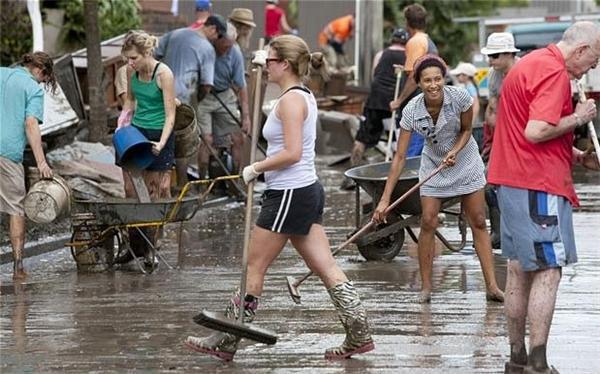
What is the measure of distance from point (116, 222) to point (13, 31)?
881 cm

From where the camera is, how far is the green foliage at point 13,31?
1959 centimetres

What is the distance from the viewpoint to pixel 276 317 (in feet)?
31.2

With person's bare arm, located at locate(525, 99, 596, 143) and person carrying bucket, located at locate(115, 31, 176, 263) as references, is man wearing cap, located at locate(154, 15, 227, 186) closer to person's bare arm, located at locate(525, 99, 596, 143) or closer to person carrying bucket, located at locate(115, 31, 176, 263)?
person carrying bucket, located at locate(115, 31, 176, 263)

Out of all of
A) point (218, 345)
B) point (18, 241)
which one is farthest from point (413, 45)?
point (218, 345)

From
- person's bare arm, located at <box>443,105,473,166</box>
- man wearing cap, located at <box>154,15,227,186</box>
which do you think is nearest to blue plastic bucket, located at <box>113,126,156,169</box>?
person's bare arm, located at <box>443,105,473,166</box>

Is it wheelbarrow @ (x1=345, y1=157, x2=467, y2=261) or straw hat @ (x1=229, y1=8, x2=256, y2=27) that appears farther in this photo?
straw hat @ (x1=229, y1=8, x2=256, y2=27)

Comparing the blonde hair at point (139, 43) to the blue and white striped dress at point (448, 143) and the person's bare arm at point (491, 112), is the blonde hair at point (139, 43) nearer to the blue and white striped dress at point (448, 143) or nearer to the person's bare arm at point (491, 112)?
the blue and white striped dress at point (448, 143)

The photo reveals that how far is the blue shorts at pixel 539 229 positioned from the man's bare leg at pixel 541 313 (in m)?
0.06

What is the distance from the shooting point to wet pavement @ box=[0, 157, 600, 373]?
320 inches

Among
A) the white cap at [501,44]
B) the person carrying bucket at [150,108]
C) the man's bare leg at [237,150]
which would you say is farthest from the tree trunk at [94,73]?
the white cap at [501,44]

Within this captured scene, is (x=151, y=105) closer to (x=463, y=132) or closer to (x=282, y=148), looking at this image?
(x=463, y=132)

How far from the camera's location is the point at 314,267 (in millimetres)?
8227

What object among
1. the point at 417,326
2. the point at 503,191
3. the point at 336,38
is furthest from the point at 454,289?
the point at 336,38

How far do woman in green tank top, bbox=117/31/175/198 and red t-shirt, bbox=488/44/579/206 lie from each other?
15.5 feet
